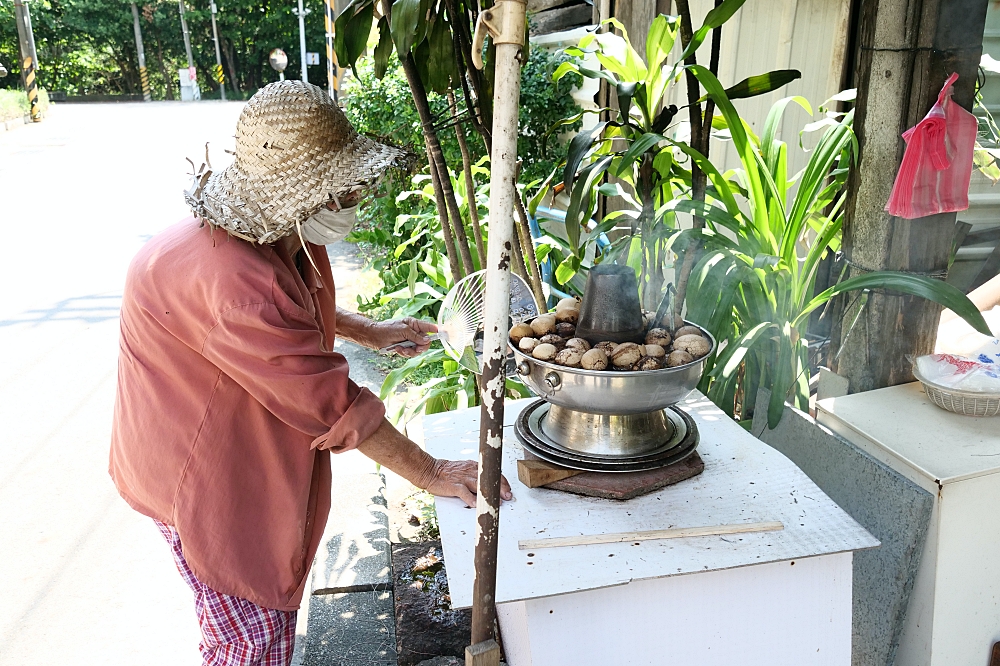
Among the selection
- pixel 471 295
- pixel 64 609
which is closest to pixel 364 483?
pixel 64 609

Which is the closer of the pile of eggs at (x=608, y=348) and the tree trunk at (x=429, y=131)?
the pile of eggs at (x=608, y=348)

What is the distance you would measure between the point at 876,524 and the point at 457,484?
1036 millimetres

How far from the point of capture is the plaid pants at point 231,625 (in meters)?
1.80

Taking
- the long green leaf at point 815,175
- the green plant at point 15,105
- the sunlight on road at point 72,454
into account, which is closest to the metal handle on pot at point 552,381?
the sunlight on road at point 72,454

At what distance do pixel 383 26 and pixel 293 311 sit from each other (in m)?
1.34

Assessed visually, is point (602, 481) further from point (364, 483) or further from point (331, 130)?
point (364, 483)

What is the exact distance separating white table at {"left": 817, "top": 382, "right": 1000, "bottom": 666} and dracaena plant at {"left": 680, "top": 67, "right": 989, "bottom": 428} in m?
0.40

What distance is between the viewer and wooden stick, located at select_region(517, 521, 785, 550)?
1.57m

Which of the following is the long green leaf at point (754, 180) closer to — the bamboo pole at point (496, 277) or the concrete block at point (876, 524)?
the concrete block at point (876, 524)

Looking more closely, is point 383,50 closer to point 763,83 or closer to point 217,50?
point 763,83

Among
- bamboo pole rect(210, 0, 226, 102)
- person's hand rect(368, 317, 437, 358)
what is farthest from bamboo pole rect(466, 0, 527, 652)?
bamboo pole rect(210, 0, 226, 102)

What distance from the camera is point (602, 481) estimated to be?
5.65ft

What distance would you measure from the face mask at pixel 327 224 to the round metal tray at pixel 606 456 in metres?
0.62

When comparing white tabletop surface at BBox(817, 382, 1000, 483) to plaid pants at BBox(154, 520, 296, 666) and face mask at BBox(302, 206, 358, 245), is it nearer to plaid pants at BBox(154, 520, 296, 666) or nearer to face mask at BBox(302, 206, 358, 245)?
face mask at BBox(302, 206, 358, 245)
